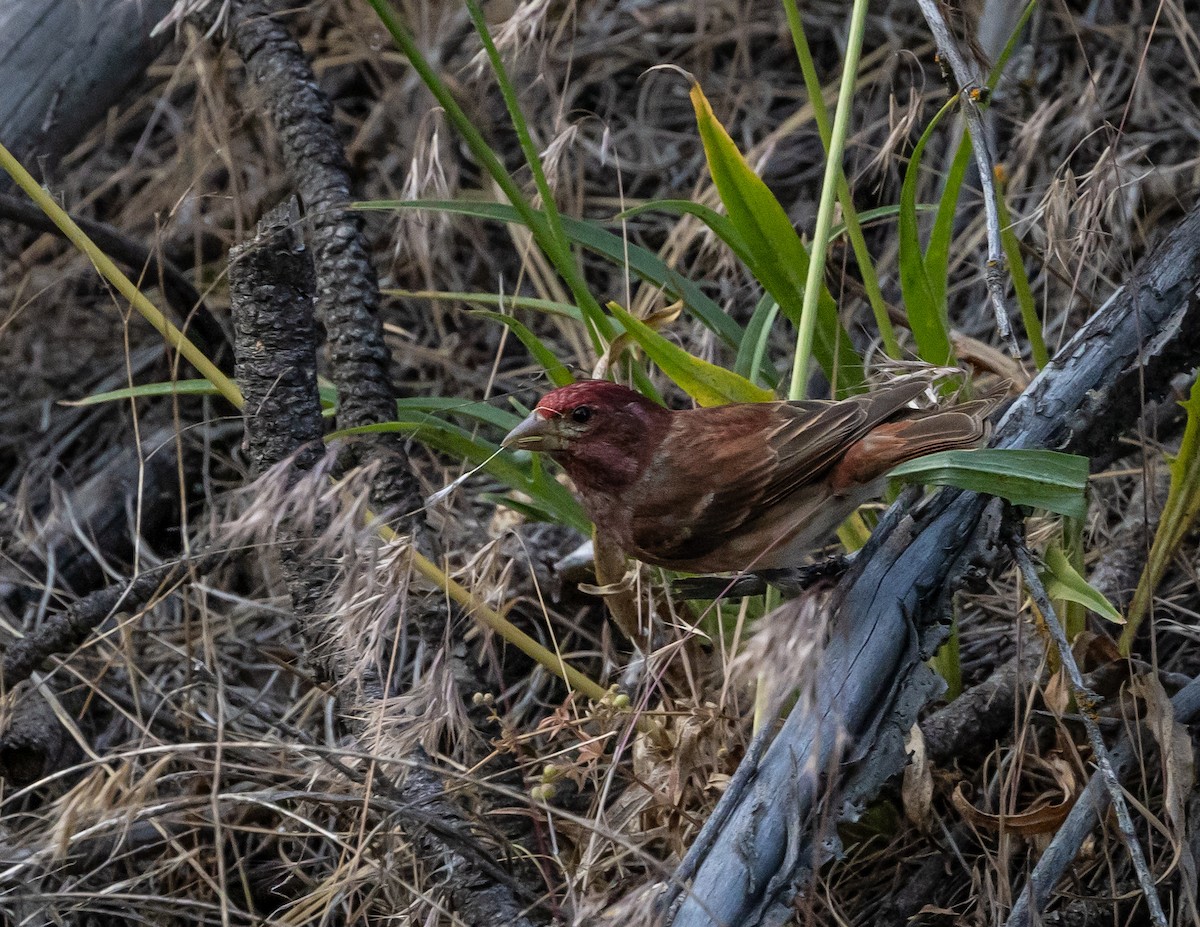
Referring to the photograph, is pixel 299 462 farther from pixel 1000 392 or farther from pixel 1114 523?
pixel 1114 523

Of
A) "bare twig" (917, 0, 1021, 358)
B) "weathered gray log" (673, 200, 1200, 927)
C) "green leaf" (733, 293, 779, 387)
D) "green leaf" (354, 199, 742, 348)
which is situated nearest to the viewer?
"weathered gray log" (673, 200, 1200, 927)

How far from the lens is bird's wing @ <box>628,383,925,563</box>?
2611 millimetres

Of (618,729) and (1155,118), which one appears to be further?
(1155,118)

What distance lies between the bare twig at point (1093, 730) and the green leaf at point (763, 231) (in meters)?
0.60

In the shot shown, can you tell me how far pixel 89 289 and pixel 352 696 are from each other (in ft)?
8.45

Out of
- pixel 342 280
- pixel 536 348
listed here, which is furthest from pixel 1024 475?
pixel 342 280

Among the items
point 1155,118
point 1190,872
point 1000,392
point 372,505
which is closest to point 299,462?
point 372,505

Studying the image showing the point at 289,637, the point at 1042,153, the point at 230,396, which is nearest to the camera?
the point at 230,396

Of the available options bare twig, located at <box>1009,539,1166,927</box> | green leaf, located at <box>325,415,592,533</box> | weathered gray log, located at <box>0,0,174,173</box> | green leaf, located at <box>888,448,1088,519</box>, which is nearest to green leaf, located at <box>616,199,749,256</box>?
green leaf, located at <box>325,415,592,533</box>

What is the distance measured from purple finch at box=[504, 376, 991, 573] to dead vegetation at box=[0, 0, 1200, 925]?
15 cm

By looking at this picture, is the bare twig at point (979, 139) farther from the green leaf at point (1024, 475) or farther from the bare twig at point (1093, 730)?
the bare twig at point (1093, 730)

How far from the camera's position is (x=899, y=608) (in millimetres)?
2322

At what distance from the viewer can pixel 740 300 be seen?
165 inches

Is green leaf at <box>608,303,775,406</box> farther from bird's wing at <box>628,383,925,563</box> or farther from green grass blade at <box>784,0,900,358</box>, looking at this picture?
green grass blade at <box>784,0,900,358</box>
